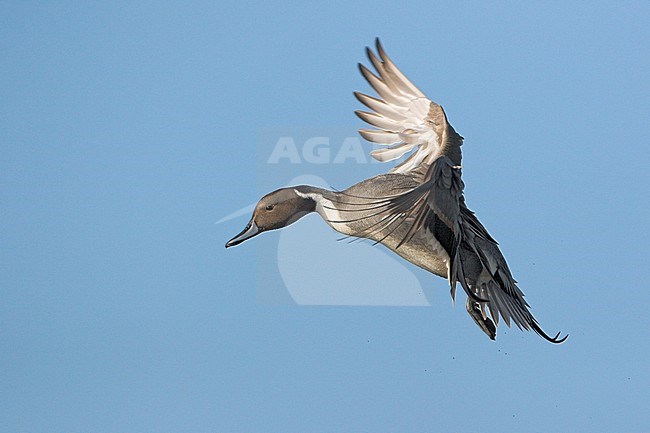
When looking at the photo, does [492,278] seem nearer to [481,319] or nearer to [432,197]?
[481,319]

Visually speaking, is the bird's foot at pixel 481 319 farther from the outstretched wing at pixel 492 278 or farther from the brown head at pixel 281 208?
the brown head at pixel 281 208

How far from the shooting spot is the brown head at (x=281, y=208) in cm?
454

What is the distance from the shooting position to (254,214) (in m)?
4.63

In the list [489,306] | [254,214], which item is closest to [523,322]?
[489,306]

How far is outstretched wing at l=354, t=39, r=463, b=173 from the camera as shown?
4797 mm

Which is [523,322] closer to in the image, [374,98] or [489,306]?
[489,306]

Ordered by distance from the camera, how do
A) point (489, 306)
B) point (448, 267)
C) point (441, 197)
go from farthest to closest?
point (489, 306), point (448, 267), point (441, 197)

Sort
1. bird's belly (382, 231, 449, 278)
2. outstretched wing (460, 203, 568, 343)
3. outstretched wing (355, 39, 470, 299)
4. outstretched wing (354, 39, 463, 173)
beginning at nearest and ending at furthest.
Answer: outstretched wing (355, 39, 470, 299) → bird's belly (382, 231, 449, 278) → outstretched wing (460, 203, 568, 343) → outstretched wing (354, 39, 463, 173)

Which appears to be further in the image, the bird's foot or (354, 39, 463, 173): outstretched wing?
(354, 39, 463, 173): outstretched wing

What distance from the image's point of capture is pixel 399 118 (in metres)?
5.01

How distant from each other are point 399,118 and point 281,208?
0.86m

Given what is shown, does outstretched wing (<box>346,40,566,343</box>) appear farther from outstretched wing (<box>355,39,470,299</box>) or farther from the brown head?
the brown head

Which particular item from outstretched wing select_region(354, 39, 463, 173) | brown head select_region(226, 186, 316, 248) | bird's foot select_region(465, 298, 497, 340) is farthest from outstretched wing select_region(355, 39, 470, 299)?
brown head select_region(226, 186, 316, 248)

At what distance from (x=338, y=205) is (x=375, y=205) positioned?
28cm
